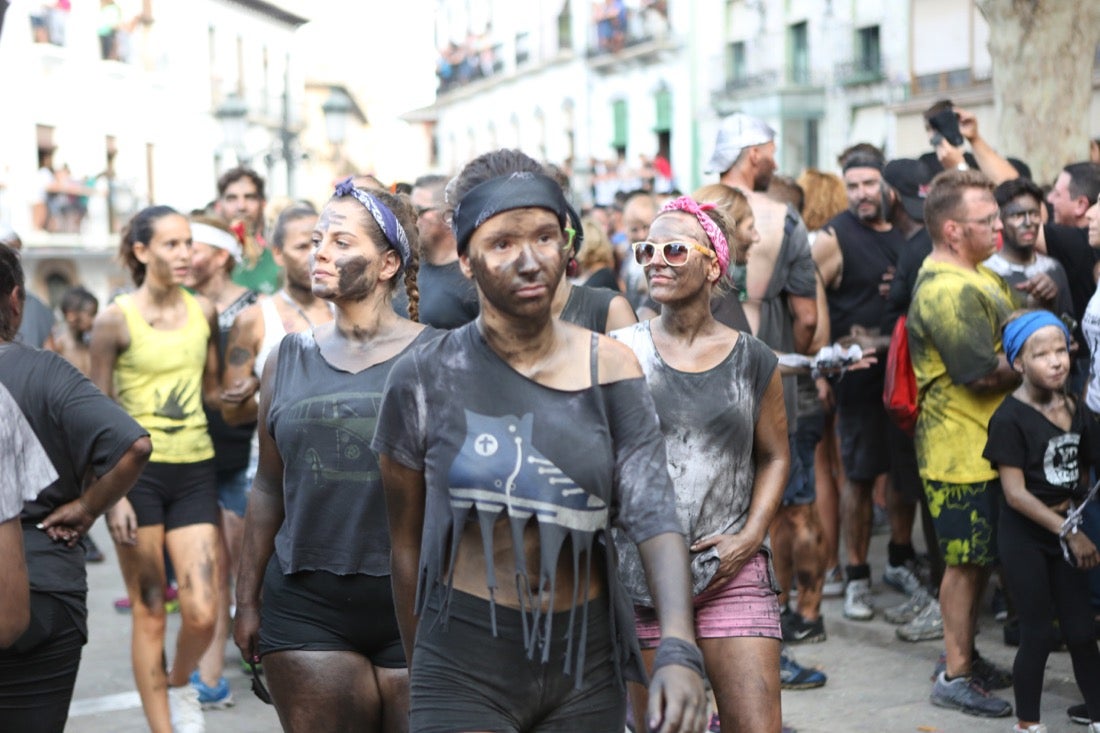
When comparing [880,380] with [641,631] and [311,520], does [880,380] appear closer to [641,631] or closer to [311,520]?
[641,631]

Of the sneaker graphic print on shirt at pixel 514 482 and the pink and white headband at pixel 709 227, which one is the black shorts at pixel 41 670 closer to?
the sneaker graphic print on shirt at pixel 514 482

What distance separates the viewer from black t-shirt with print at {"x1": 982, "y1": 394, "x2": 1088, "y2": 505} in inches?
253

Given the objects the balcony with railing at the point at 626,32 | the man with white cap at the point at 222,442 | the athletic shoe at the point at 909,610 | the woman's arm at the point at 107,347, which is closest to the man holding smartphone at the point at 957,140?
the athletic shoe at the point at 909,610

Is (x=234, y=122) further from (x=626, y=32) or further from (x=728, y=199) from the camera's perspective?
(x=626, y=32)

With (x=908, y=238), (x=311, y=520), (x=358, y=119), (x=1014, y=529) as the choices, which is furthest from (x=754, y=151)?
(x=358, y=119)

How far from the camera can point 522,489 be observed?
3.59m

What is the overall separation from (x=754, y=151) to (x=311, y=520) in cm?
→ 384

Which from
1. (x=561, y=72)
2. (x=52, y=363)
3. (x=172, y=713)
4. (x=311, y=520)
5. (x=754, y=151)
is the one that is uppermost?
(x=561, y=72)

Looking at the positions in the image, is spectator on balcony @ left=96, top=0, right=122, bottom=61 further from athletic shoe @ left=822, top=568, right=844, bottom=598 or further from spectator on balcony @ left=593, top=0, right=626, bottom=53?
athletic shoe @ left=822, top=568, right=844, bottom=598

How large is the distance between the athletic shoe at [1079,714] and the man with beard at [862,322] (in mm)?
1989

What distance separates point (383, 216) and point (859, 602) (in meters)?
4.45

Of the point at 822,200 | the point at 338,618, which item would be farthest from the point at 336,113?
the point at 338,618

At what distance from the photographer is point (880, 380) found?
8.85 meters

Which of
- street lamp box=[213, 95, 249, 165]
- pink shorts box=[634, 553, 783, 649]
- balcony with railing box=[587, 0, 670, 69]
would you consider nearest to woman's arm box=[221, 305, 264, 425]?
pink shorts box=[634, 553, 783, 649]
